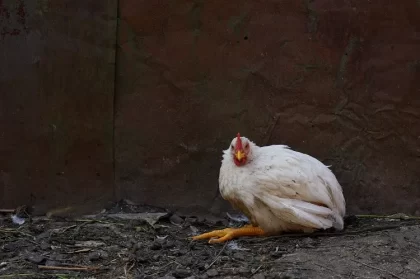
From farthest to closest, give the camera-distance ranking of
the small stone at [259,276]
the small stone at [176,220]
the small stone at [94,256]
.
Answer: the small stone at [176,220], the small stone at [94,256], the small stone at [259,276]

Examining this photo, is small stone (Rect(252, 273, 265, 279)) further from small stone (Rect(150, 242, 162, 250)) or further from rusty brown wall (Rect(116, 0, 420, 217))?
rusty brown wall (Rect(116, 0, 420, 217))

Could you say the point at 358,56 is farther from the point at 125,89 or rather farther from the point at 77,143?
the point at 77,143

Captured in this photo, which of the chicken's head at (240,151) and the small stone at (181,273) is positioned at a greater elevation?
the chicken's head at (240,151)

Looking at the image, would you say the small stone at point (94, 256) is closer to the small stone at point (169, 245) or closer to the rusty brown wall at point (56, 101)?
the small stone at point (169, 245)

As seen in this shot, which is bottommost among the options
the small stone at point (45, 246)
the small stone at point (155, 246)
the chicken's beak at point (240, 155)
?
the small stone at point (45, 246)

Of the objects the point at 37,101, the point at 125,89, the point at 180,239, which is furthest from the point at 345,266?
the point at 37,101

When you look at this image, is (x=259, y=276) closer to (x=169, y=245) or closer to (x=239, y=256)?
(x=239, y=256)

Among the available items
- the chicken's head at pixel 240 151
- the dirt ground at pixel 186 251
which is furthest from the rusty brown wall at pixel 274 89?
the chicken's head at pixel 240 151

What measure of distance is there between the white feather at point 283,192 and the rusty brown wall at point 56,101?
3.81ft

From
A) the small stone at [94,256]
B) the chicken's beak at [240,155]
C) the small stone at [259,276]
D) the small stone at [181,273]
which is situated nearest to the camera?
the small stone at [259,276]

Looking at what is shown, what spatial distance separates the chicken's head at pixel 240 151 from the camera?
4348 mm

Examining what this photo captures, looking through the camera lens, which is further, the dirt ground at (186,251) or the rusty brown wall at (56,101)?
the rusty brown wall at (56,101)

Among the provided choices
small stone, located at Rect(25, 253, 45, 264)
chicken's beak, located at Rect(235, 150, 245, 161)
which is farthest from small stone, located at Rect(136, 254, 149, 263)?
chicken's beak, located at Rect(235, 150, 245, 161)

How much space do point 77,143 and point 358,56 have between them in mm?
2252
